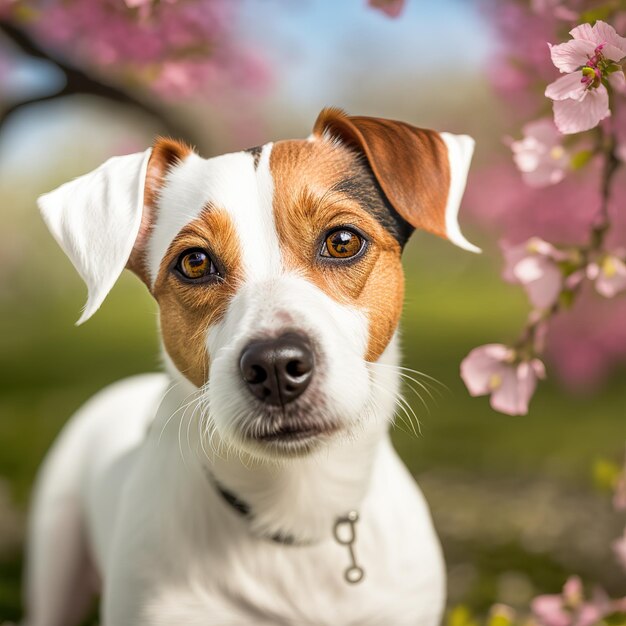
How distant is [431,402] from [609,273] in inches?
145

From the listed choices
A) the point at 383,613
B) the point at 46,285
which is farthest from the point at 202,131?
the point at 46,285

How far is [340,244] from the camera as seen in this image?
1758mm

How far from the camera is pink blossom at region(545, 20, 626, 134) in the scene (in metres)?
1.51

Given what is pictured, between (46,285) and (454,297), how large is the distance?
4.60 metres

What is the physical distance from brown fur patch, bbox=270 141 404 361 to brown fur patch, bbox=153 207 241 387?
114 mm

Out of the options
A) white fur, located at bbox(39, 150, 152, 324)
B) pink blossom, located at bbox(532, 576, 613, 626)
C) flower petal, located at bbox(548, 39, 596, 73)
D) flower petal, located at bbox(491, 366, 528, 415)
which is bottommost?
pink blossom, located at bbox(532, 576, 613, 626)

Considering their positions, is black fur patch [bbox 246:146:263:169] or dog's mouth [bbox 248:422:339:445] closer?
dog's mouth [bbox 248:422:339:445]

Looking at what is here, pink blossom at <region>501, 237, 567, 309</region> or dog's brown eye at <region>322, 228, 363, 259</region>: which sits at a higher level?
dog's brown eye at <region>322, 228, 363, 259</region>

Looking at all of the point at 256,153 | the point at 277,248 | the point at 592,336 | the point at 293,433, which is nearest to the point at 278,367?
the point at 293,433

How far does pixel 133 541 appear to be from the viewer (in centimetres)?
192

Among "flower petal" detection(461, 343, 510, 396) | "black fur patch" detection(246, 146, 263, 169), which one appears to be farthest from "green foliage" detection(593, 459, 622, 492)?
"black fur patch" detection(246, 146, 263, 169)

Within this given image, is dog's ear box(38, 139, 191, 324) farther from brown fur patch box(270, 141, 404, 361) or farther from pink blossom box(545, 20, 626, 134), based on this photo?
pink blossom box(545, 20, 626, 134)

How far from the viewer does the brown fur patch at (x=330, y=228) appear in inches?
67.1

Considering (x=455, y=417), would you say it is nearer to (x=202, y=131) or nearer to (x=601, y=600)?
(x=202, y=131)
